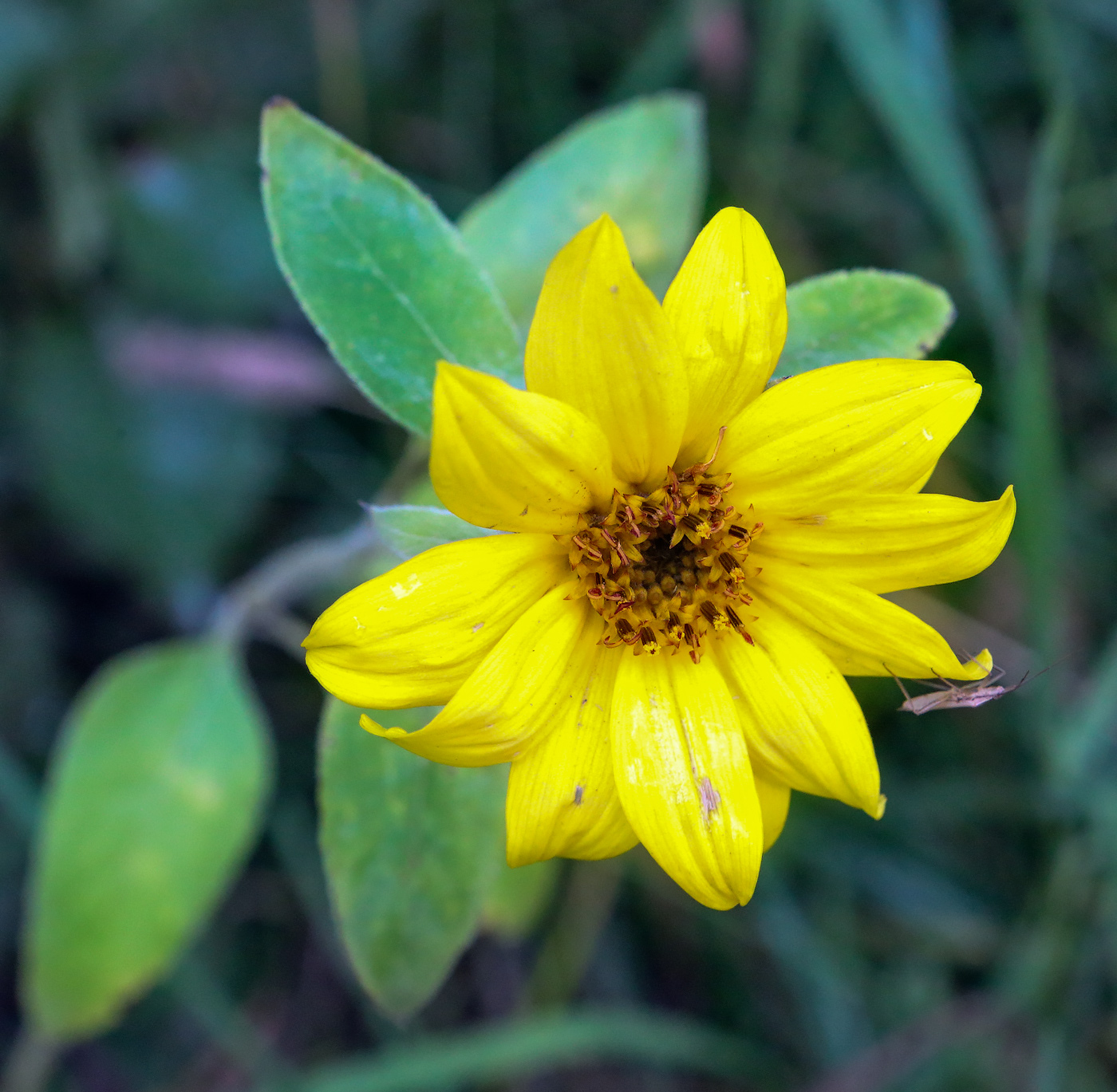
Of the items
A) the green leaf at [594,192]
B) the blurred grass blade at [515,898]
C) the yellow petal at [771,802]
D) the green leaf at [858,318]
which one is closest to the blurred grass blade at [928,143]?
the green leaf at [594,192]

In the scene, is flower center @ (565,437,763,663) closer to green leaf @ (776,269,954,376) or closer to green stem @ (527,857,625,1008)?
green leaf @ (776,269,954,376)

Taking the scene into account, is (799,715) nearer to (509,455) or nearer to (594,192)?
(509,455)

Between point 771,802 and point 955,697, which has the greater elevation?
point 955,697

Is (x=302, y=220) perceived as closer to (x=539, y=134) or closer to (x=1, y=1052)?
(x=539, y=134)

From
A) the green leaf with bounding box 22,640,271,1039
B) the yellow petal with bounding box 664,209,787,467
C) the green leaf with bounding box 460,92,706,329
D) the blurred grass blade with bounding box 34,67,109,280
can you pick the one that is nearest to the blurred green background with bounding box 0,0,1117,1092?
the blurred grass blade with bounding box 34,67,109,280

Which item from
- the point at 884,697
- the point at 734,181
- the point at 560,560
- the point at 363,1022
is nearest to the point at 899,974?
the point at 884,697

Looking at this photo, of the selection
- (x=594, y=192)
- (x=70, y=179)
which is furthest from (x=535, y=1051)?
(x=70, y=179)
